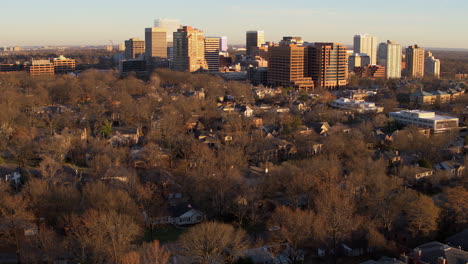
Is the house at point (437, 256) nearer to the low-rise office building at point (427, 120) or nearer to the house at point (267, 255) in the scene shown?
the house at point (267, 255)

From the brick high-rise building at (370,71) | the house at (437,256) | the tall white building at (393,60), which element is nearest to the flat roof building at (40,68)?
the brick high-rise building at (370,71)

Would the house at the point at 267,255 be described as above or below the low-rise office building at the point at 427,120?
below

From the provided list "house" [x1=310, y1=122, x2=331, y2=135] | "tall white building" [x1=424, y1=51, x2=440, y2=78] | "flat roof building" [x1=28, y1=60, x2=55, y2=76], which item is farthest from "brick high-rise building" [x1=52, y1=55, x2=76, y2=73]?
"tall white building" [x1=424, y1=51, x2=440, y2=78]

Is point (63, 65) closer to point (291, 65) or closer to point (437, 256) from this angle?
point (291, 65)

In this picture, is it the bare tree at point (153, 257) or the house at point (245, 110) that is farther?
the house at point (245, 110)

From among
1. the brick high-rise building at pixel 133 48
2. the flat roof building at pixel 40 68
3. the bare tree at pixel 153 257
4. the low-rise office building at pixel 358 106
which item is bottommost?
the bare tree at pixel 153 257
